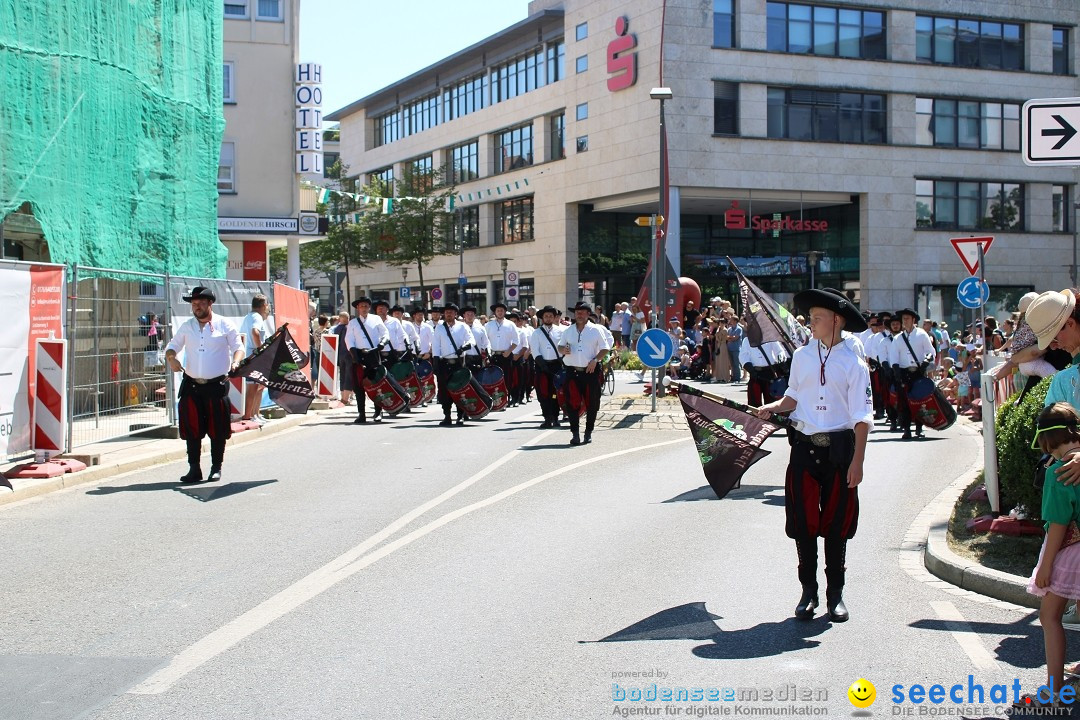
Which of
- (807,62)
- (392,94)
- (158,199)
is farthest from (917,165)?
(158,199)

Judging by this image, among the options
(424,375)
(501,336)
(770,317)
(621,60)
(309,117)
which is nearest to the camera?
(770,317)

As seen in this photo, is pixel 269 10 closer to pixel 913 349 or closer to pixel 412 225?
pixel 913 349

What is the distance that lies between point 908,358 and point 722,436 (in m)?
10.7

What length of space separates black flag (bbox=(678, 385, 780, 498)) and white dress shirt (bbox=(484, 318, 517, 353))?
14678 millimetres

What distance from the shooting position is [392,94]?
73438 mm

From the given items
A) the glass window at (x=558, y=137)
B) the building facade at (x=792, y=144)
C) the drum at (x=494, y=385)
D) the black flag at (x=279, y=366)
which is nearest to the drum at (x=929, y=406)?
the drum at (x=494, y=385)

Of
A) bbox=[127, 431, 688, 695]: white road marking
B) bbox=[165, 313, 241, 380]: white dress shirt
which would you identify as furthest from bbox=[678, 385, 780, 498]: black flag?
bbox=[165, 313, 241, 380]: white dress shirt

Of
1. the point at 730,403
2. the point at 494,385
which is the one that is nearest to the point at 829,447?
the point at 730,403

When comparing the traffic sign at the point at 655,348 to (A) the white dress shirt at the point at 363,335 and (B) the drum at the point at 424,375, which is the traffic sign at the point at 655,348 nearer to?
(B) the drum at the point at 424,375

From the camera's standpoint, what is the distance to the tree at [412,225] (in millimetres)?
61375

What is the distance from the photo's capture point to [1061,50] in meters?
55.3

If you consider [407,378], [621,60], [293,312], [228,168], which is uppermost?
[621,60]

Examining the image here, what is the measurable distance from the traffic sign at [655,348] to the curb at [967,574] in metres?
9.75

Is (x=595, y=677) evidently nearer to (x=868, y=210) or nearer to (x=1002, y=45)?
(x=868, y=210)
